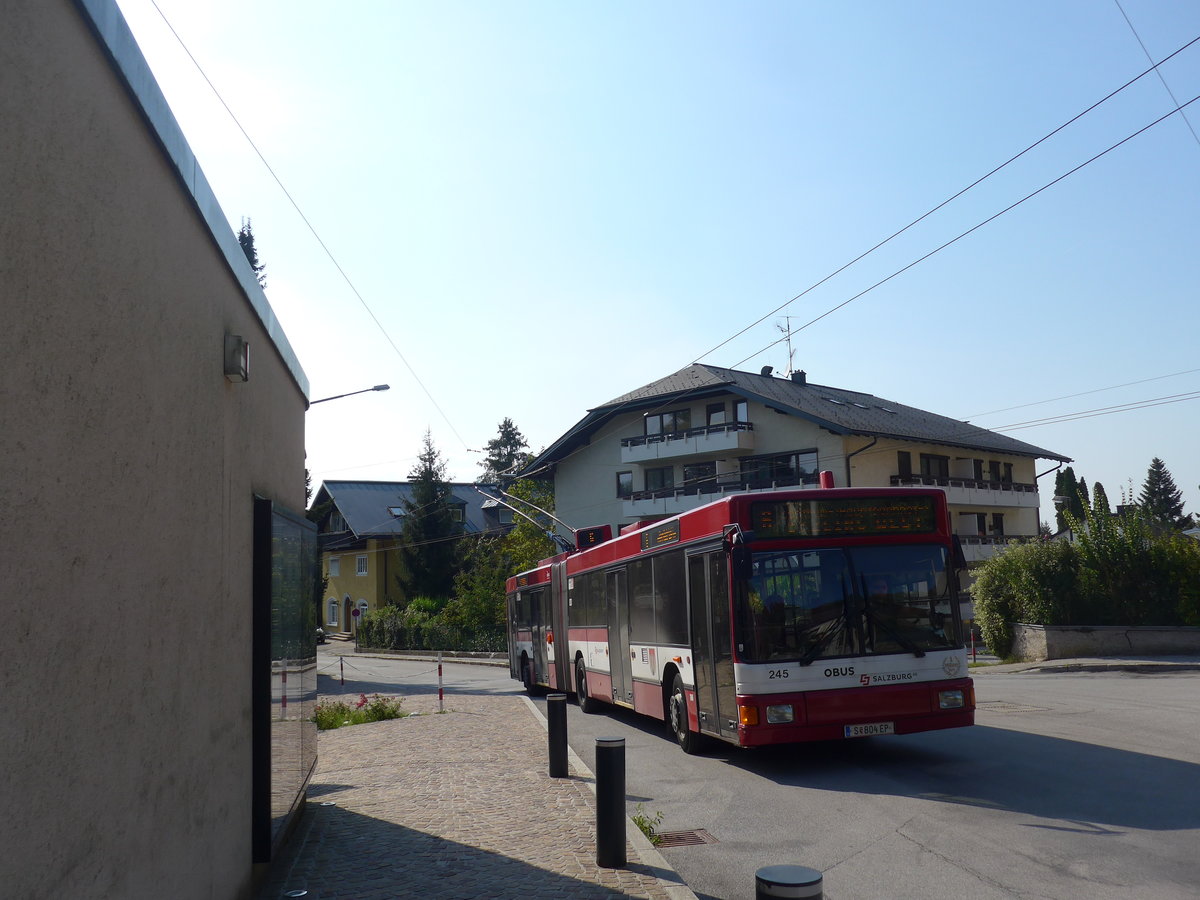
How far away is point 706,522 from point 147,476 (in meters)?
7.97

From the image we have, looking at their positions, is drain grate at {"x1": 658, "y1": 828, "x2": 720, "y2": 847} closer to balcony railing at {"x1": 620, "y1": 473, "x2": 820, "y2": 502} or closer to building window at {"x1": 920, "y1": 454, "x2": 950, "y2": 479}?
balcony railing at {"x1": 620, "y1": 473, "x2": 820, "y2": 502}

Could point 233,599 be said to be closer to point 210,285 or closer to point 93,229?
point 210,285

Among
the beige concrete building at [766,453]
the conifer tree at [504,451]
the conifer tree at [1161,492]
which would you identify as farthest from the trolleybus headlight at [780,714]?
the conifer tree at [1161,492]

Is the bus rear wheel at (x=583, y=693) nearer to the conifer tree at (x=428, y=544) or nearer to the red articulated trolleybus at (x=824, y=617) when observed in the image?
the red articulated trolleybus at (x=824, y=617)

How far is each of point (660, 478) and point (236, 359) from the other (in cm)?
4449

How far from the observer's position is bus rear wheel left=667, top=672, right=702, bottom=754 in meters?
12.1

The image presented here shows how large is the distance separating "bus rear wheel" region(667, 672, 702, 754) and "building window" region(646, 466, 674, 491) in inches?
1426

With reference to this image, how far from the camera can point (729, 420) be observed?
46.3 metres

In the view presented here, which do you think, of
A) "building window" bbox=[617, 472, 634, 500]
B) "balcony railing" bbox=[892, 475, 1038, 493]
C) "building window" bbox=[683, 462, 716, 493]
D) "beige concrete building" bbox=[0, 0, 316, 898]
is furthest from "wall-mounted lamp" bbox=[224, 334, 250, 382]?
"building window" bbox=[617, 472, 634, 500]

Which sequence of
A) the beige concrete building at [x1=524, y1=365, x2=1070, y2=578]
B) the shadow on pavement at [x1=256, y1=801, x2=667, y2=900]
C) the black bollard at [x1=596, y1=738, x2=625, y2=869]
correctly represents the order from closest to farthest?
the shadow on pavement at [x1=256, y1=801, x2=667, y2=900] → the black bollard at [x1=596, y1=738, x2=625, y2=869] → the beige concrete building at [x1=524, y1=365, x2=1070, y2=578]

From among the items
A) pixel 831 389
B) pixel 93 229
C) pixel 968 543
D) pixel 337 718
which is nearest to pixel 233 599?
pixel 93 229

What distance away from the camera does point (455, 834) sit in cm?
785

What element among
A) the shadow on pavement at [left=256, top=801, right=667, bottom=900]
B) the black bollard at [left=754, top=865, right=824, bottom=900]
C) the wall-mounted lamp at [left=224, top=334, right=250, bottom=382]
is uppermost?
the wall-mounted lamp at [left=224, top=334, right=250, bottom=382]

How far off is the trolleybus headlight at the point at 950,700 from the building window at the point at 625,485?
39912mm
